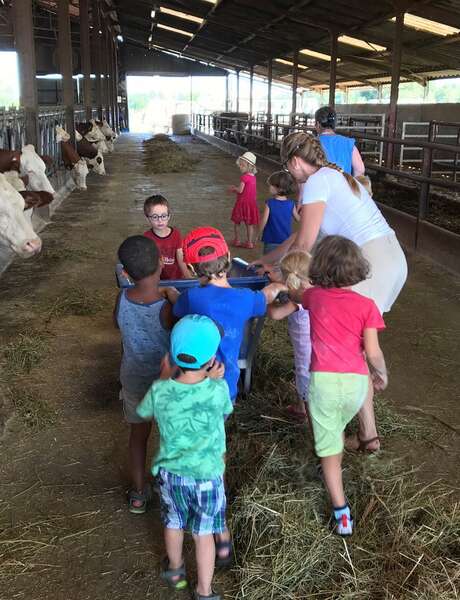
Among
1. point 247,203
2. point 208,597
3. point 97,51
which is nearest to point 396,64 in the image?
point 247,203

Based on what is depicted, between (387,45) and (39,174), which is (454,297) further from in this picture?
(387,45)

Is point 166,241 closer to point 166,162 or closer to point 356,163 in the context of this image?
point 356,163

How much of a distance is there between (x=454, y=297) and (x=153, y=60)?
45.2m

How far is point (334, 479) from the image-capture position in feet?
7.97

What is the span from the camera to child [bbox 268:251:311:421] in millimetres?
2598

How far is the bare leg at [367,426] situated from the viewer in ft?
9.60

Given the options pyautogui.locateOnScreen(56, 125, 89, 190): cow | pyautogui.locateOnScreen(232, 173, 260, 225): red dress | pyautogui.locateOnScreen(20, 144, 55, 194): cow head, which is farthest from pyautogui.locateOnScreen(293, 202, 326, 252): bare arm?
pyautogui.locateOnScreen(56, 125, 89, 190): cow

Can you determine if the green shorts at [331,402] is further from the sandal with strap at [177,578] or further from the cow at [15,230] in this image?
the cow at [15,230]

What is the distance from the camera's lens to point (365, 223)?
9.59ft

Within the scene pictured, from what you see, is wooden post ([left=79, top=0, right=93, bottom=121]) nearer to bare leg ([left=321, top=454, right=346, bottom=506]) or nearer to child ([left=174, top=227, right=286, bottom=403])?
child ([left=174, top=227, right=286, bottom=403])

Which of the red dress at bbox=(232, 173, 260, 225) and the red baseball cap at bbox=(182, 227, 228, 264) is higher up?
the red baseball cap at bbox=(182, 227, 228, 264)

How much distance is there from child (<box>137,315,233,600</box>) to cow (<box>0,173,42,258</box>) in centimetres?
378

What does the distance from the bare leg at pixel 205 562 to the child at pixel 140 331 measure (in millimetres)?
605

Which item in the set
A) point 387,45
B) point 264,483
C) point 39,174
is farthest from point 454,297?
point 387,45
